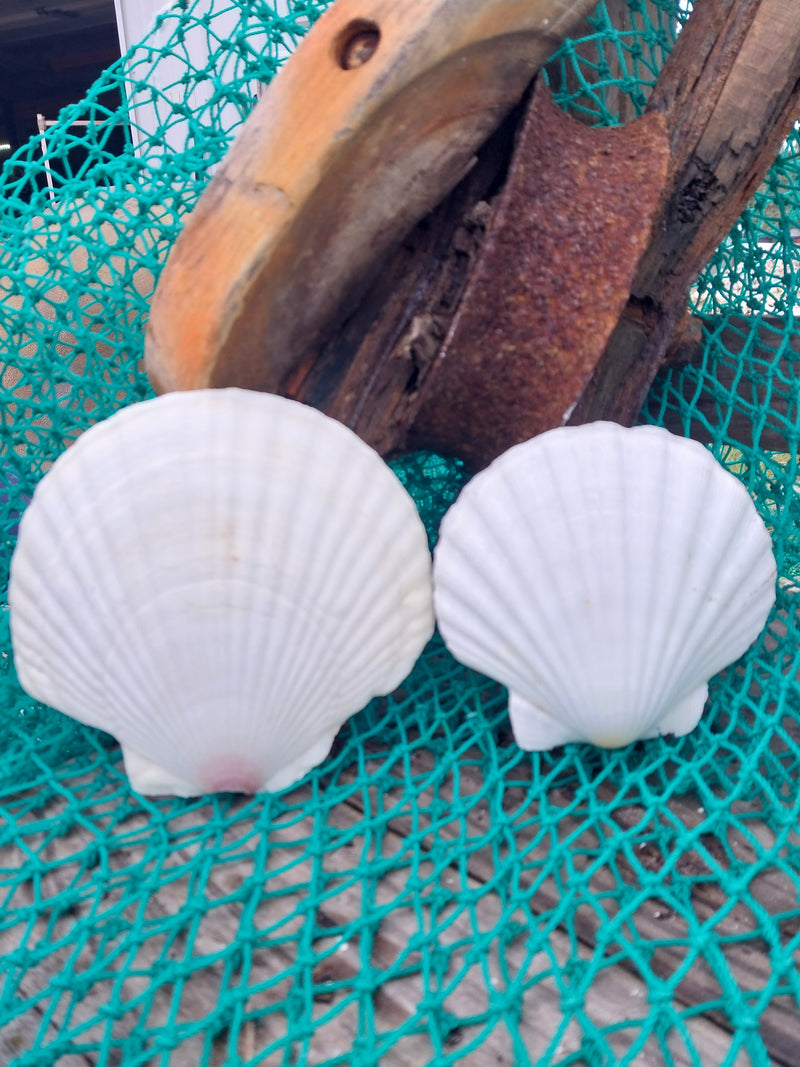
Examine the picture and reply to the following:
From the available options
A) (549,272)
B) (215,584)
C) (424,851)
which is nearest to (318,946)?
(424,851)

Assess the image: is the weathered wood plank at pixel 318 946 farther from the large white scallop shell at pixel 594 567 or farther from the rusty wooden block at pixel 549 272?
the rusty wooden block at pixel 549 272

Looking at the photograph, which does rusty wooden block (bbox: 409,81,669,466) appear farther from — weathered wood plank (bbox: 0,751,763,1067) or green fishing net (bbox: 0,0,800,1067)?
weathered wood plank (bbox: 0,751,763,1067)

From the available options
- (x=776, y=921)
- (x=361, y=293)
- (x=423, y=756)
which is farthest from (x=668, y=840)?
(x=361, y=293)

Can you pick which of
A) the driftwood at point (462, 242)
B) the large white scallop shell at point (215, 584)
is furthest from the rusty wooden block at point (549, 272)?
the large white scallop shell at point (215, 584)

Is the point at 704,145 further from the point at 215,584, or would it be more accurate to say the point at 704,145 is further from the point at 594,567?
the point at 215,584

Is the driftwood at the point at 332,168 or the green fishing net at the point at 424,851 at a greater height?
the driftwood at the point at 332,168

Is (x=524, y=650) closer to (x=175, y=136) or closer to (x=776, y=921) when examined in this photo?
(x=776, y=921)
